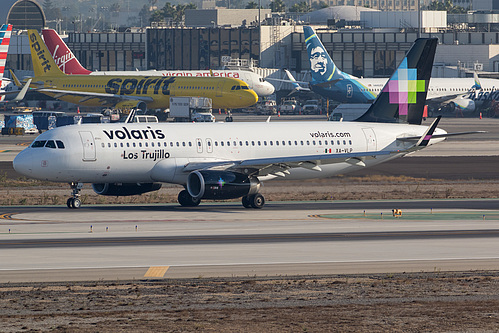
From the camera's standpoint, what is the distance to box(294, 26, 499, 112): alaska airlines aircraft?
12812 cm

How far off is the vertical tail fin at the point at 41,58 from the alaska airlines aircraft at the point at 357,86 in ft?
125

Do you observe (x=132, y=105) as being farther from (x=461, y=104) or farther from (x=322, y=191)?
(x=322, y=191)

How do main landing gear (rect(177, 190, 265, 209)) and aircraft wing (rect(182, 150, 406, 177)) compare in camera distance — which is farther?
main landing gear (rect(177, 190, 265, 209))

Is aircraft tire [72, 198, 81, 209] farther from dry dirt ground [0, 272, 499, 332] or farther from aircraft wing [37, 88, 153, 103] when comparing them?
aircraft wing [37, 88, 153, 103]

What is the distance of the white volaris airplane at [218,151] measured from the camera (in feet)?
148

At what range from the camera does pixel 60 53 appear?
131625 mm

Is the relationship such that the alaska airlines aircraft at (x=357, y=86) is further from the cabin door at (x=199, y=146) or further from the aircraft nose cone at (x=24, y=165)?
the aircraft nose cone at (x=24, y=165)

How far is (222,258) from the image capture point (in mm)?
32438

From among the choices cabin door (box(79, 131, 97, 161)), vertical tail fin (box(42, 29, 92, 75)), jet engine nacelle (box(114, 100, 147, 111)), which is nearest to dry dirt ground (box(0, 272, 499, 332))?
cabin door (box(79, 131, 97, 161))

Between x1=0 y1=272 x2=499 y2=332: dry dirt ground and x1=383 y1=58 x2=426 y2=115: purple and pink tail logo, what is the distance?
85.4ft

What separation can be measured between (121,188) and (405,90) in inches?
763

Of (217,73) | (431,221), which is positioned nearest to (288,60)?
(217,73)

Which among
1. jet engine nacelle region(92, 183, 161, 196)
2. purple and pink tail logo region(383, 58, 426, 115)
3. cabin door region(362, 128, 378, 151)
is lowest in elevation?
jet engine nacelle region(92, 183, 161, 196)

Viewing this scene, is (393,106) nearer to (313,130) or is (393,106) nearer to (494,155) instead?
(313,130)
